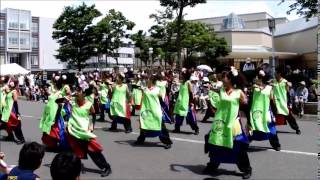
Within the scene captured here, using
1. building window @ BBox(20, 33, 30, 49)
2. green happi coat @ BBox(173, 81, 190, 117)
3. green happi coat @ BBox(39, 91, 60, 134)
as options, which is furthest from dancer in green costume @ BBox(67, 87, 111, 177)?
building window @ BBox(20, 33, 30, 49)

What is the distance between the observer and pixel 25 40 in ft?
255

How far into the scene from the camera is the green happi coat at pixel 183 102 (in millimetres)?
12125

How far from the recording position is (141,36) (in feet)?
137

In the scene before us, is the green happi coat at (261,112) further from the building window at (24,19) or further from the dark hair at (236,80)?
the building window at (24,19)

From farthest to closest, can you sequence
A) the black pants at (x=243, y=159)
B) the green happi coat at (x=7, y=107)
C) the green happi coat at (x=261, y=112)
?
1. the green happi coat at (x=7, y=107)
2. the green happi coat at (x=261, y=112)
3. the black pants at (x=243, y=159)

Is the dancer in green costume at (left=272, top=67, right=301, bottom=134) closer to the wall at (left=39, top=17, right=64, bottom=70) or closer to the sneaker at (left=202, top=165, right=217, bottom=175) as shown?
the sneaker at (left=202, top=165, right=217, bottom=175)

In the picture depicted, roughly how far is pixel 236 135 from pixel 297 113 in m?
9.90

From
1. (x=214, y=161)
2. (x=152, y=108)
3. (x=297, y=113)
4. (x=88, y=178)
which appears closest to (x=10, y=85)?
(x=152, y=108)

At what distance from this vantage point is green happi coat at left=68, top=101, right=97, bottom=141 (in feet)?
25.4

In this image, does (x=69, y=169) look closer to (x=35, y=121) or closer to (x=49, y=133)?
(x=49, y=133)

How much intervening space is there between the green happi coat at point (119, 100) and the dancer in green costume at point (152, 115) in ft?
6.46

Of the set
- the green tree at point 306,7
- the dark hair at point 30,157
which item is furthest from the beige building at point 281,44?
the dark hair at point 30,157

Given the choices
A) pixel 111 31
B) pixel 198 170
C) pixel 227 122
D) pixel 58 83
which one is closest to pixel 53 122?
pixel 58 83

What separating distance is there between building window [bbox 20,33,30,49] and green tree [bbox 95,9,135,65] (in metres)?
40.0
